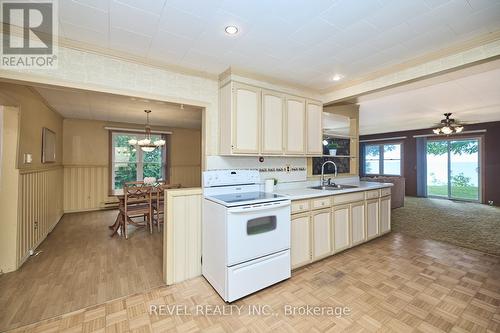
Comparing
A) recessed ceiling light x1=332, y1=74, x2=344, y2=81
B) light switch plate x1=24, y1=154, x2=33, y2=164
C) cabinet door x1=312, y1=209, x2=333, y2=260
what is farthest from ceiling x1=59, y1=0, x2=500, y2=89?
light switch plate x1=24, y1=154, x2=33, y2=164

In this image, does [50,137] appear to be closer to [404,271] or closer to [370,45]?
[370,45]

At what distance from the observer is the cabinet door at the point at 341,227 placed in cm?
289

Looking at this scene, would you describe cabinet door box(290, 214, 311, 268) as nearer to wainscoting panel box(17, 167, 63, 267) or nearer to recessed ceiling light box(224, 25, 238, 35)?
recessed ceiling light box(224, 25, 238, 35)

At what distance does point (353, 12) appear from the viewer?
64.6 inches

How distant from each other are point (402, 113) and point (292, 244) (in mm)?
4653

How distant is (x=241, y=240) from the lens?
2059mm

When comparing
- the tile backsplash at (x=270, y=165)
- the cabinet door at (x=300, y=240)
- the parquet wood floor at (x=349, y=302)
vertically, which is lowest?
the parquet wood floor at (x=349, y=302)

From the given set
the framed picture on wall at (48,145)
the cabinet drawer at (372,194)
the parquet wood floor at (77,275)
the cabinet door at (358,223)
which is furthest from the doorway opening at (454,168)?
the framed picture on wall at (48,145)

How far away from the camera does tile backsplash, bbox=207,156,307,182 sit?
272 centimetres

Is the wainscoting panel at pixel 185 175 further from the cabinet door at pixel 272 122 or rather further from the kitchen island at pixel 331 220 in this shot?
the cabinet door at pixel 272 122

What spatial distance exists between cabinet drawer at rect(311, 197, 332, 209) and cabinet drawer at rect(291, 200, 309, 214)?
98mm

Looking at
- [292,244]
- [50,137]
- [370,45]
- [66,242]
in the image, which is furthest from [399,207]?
[50,137]

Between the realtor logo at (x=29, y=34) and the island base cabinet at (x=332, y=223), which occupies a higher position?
the realtor logo at (x=29, y=34)

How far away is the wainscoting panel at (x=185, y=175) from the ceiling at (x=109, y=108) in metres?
1.62
